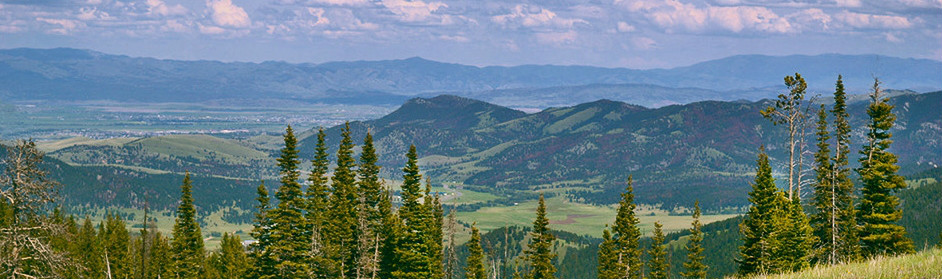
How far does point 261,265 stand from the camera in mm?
65375

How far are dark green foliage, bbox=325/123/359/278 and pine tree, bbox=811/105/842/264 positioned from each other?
35189mm

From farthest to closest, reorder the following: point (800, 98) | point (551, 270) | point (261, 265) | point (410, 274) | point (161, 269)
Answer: point (161, 269) < point (551, 270) < point (410, 274) < point (261, 265) < point (800, 98)

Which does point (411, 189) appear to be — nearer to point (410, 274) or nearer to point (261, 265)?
point (410, 274)

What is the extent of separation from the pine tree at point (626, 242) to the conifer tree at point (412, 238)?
17284mm

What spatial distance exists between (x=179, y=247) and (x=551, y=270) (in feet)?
114

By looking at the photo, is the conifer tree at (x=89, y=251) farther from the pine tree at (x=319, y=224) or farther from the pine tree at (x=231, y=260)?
the pine tree at (x=319, y=224)

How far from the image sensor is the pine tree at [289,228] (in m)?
61.6

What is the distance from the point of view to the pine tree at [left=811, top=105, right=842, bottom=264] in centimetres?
6184

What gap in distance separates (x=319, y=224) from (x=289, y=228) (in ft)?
7.14

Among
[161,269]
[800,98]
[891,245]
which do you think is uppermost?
[800,98]

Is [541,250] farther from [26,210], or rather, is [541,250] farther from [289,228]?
[26,210]

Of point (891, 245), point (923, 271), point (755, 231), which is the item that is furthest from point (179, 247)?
point (923, 271)

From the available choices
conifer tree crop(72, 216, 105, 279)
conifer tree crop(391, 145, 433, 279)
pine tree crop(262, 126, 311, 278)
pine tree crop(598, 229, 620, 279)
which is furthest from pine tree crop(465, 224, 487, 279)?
conifer tree crop(72, 216, 105, 279)

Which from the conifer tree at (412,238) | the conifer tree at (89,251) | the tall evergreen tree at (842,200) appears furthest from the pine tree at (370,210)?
the conifer tree at (89,251)
